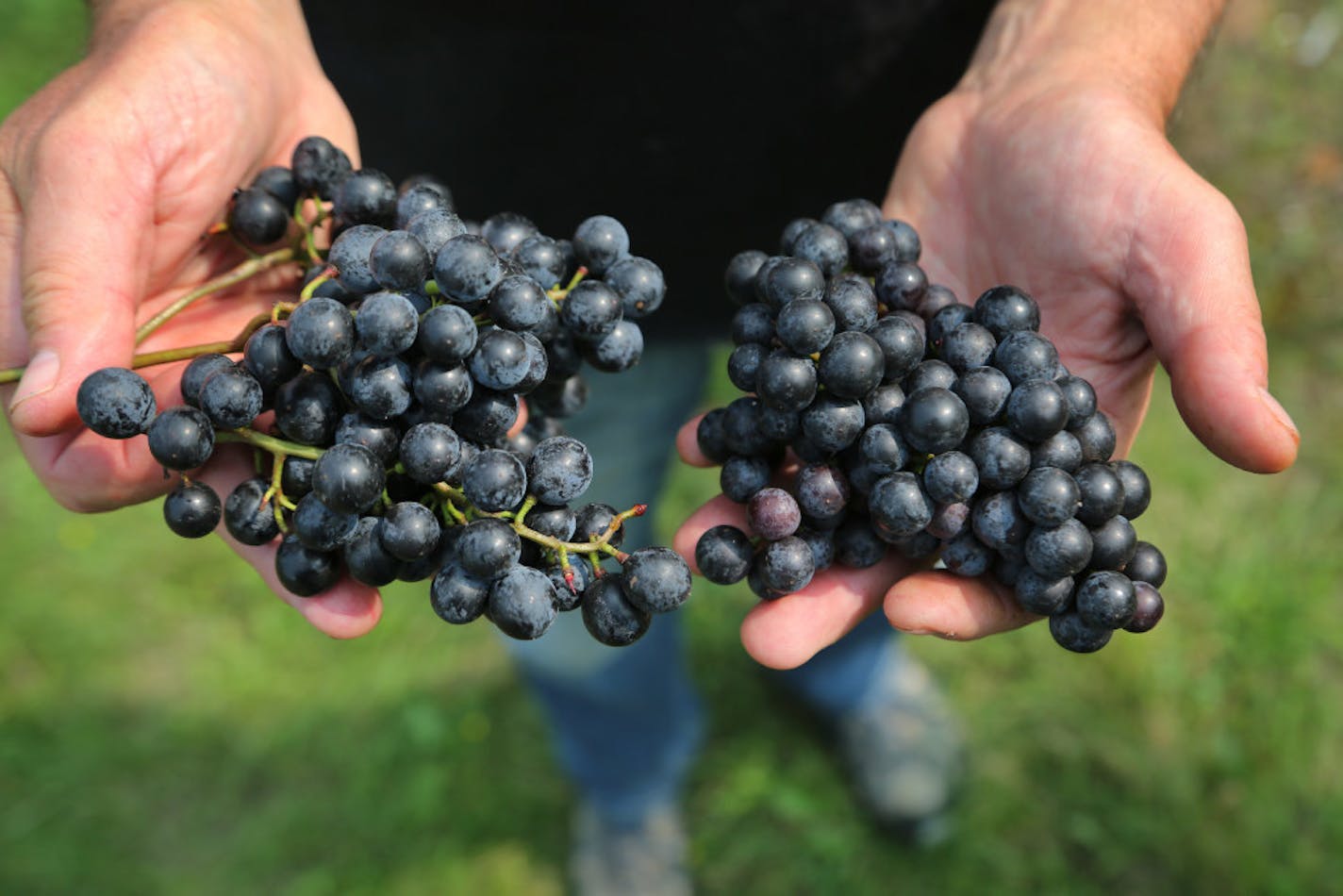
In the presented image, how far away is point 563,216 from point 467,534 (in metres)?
1.34

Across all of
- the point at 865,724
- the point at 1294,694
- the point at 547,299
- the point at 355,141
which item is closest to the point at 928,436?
the point at 547,299

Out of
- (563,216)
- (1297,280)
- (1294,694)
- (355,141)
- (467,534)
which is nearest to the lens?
(467,534)

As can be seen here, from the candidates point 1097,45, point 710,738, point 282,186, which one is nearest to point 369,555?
point 282,186

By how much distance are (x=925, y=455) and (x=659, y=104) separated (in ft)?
4.22

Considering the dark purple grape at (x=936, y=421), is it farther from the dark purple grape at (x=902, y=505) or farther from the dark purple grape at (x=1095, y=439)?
the dark purple grape at (x=1095, y=439)

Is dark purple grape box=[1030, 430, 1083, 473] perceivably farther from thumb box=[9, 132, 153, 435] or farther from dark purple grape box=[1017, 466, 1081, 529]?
thumb box=[9, 132, 153, 435]

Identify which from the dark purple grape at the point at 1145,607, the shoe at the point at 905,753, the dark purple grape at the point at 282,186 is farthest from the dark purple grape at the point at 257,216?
the shoe at the point at 905,753

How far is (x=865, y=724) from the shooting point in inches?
143

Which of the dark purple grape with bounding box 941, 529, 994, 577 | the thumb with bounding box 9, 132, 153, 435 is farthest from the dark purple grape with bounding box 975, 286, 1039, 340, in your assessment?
the thumb with bounding box 9, 132, 153, 435

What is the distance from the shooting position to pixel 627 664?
Result: 10.3ft

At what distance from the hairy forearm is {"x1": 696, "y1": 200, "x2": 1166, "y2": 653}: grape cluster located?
693mm

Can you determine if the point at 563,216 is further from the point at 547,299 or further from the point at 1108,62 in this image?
the point at 1108,62

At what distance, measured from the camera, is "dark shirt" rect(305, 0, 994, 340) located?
2.54 metres

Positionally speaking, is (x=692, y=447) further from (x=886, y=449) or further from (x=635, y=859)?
(x=635, y=859)
